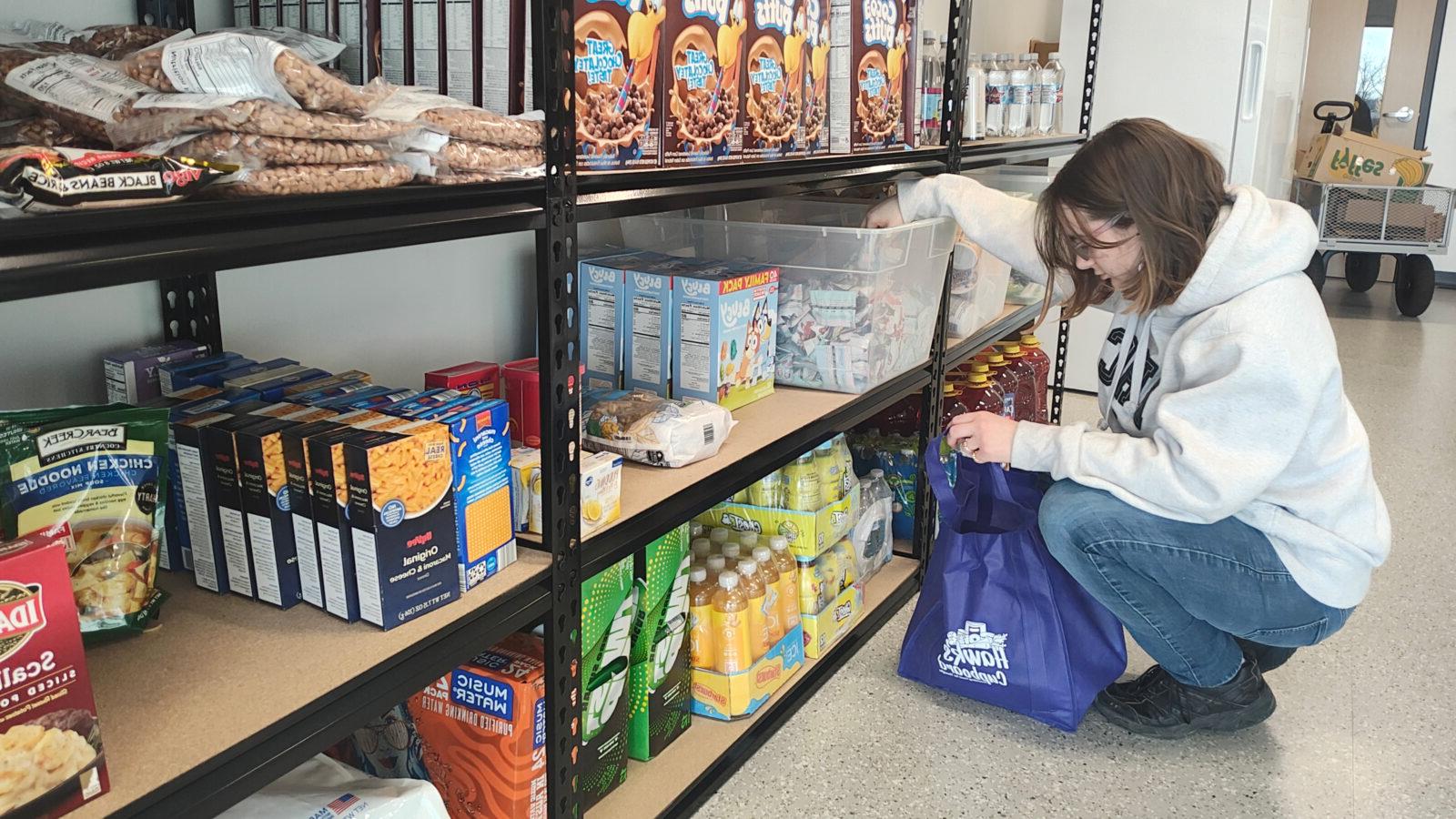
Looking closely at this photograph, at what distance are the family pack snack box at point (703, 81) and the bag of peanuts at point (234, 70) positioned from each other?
23.6 inches

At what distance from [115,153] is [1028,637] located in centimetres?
174

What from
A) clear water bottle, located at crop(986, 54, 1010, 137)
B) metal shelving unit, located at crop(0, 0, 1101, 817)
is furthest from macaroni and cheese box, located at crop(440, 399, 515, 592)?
clear water bottle, located at crop(986, 54, 1010, 137)

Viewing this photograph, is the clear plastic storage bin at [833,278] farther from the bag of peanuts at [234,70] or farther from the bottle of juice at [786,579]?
the bag of peanuts at [234,70]

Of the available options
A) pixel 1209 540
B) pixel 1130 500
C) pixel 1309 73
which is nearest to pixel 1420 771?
pixel 1209 540

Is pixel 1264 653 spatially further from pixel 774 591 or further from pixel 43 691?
pixel 43 691

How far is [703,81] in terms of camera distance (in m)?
1.62

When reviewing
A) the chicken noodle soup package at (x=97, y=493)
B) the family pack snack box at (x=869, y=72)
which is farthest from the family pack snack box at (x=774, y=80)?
the chicken noodle soup package at (x=97, y=493)

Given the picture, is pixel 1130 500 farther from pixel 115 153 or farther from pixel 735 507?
pixel 115 153

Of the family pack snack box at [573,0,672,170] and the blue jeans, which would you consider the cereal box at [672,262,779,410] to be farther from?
the blue jeans

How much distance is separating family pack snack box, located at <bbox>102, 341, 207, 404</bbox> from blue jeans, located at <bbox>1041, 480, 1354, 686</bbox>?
1.48m

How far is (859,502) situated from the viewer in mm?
2512

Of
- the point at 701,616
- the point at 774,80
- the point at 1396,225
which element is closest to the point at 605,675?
the point at 701,616

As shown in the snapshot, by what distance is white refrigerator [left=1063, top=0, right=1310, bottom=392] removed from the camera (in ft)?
13.7

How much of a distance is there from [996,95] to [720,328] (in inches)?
51.1
